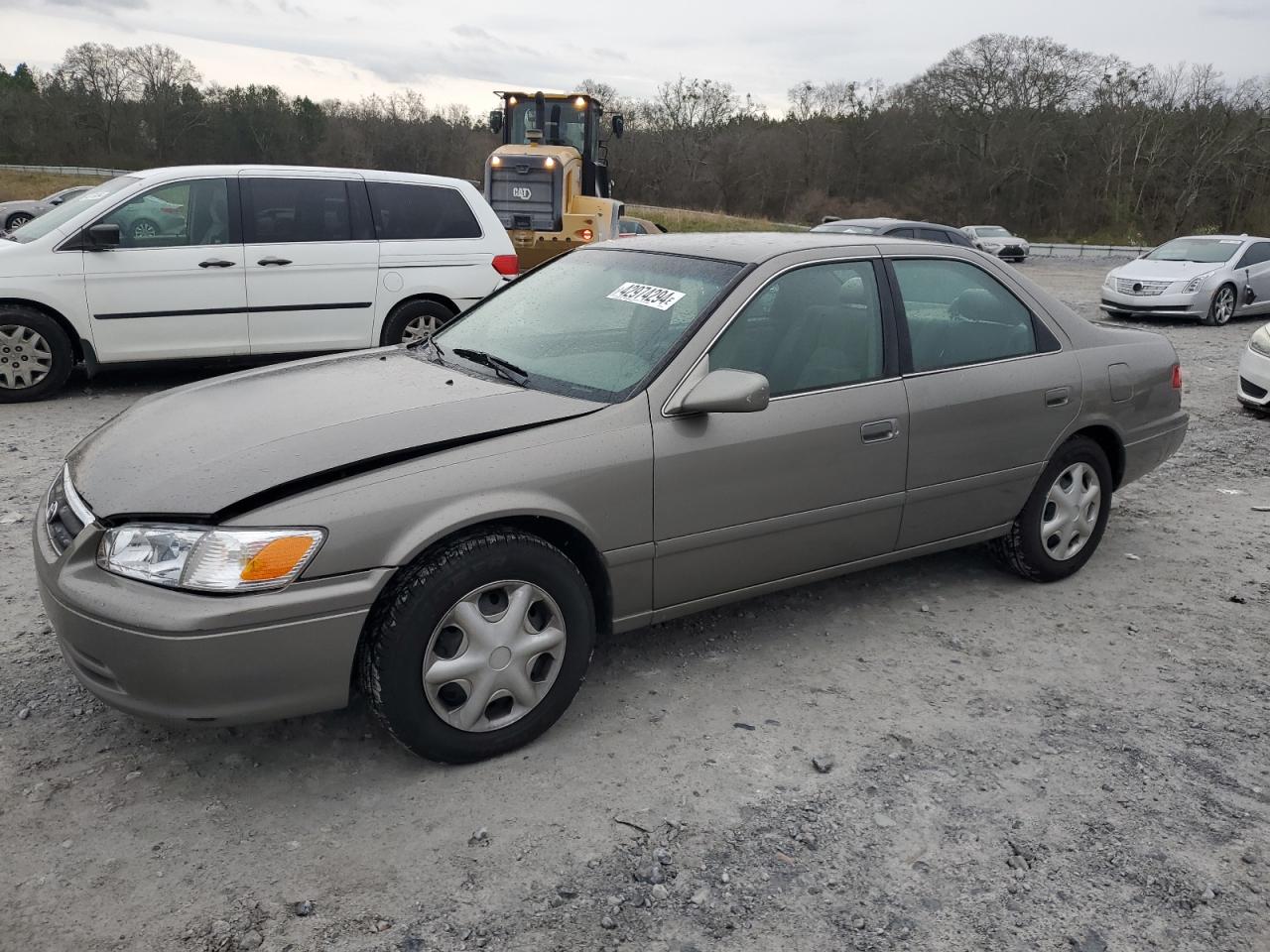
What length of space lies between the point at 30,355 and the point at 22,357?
0.06 meters

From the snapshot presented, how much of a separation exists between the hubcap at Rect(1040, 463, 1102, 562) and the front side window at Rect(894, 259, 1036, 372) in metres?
0.67

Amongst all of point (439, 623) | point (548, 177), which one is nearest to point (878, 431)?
point (439, 623)

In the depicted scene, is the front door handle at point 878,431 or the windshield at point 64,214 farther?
the windshield at point 64,214

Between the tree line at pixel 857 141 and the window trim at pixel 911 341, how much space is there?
51.7 metres

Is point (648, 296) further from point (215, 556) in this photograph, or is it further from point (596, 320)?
point (215, 556)

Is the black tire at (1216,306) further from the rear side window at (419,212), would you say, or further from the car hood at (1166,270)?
the rear side window at (419,212)

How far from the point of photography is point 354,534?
274 cm

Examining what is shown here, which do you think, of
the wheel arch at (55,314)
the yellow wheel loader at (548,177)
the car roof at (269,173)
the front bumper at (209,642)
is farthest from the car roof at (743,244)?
the yellow wheel loader at (548,177)

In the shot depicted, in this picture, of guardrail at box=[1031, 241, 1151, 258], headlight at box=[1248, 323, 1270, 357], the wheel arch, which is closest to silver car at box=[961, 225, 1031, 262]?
guardrail at box=[1031, 241, 1151, 258]

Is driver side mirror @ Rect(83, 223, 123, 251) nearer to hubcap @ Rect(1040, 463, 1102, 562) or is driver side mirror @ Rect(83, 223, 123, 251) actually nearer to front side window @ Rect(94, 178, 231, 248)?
front side window @ Rect(94, 178, 231, 248)

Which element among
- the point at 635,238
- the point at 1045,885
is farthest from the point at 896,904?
the point at 635,238

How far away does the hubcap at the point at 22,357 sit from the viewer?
7.43 metres

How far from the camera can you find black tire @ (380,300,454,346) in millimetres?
8531

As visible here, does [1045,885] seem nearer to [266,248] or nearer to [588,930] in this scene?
[588,930]
